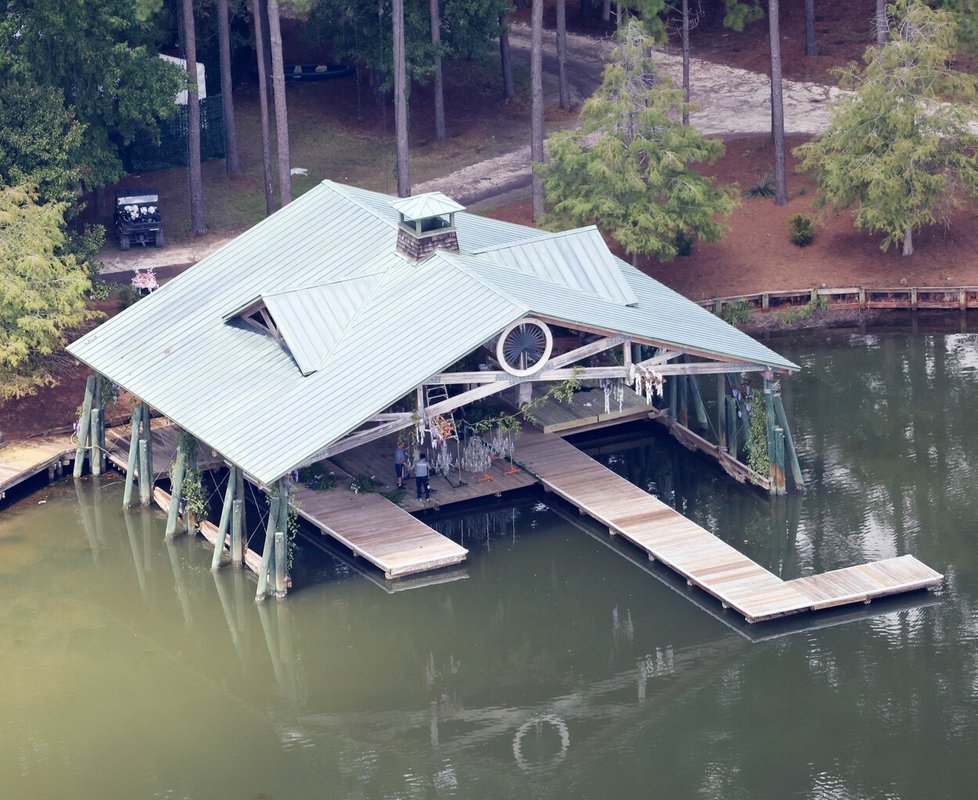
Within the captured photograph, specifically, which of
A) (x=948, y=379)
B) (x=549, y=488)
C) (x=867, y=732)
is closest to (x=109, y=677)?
(x=549, y=488)

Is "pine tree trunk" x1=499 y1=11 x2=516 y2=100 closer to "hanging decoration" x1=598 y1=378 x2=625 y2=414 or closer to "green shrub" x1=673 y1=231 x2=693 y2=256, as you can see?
"green shrub" x1=673 y1=231 x2=693 y2=256

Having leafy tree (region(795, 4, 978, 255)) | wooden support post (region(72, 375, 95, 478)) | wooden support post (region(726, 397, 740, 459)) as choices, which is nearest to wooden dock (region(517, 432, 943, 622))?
wooden support post (region(726, 397, 740, 459))

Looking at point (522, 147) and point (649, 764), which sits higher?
point (522, 147)

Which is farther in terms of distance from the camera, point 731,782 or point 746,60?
point 746,60

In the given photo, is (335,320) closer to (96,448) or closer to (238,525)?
(238,525)

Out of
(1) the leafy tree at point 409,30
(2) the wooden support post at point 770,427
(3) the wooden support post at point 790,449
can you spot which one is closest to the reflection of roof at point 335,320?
(2) the wooden support post at point 770,427

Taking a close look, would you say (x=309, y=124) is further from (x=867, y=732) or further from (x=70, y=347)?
(x=867, y=732)

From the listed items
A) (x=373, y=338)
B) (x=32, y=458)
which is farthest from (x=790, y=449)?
(x=32, y=458)
